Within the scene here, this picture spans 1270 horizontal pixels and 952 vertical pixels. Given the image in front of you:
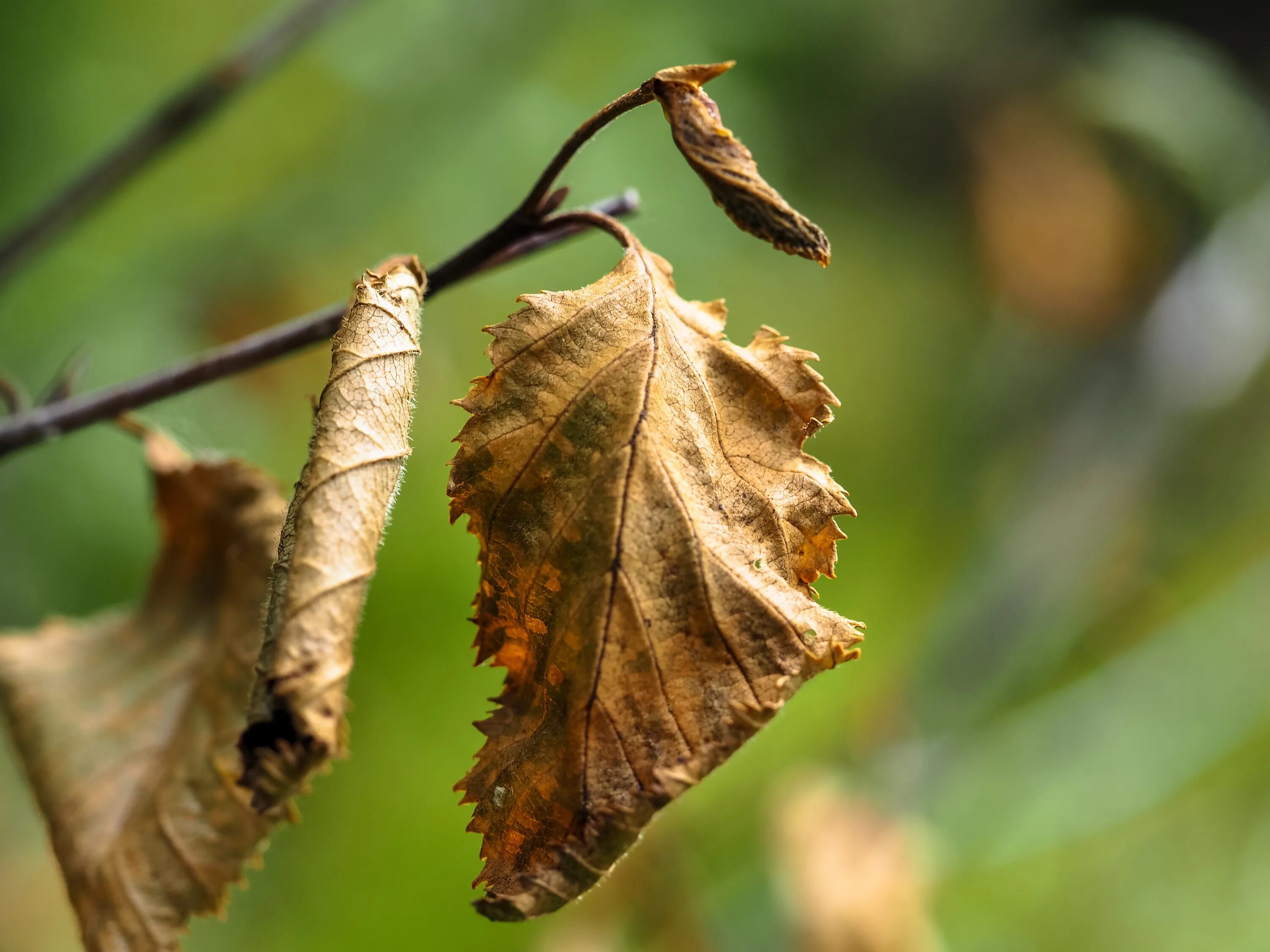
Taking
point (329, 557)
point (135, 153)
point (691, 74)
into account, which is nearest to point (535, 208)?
point (691, 74)

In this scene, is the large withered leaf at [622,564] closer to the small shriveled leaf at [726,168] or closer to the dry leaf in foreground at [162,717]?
A: the small shriveled leaf at [726,168]

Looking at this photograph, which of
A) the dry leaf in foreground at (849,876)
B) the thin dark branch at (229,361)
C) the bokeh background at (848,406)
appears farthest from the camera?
the bokeh background at (848,406)

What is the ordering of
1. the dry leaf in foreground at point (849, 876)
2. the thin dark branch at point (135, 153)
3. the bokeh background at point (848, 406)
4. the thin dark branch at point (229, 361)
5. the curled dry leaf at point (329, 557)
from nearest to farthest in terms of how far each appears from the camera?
the curled dry leaf at point (329, 557)
the thin dark branch at point (229, 361)
the thin dark branch at point (135, 153)
the dry leaf in foreground at point (849, 876)
the bokeh background at point (848, 406)

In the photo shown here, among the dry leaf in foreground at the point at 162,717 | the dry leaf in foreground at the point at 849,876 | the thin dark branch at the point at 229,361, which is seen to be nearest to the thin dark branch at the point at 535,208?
the thin dark branch at the point at 229,361

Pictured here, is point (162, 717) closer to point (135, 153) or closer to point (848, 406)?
point (135, 153)

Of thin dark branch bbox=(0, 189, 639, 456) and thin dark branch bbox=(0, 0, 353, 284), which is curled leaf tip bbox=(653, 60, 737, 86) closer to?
thin dark branch bbox=(0, 189, 639, 456)

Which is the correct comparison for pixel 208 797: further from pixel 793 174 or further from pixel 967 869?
pixel 793 174
